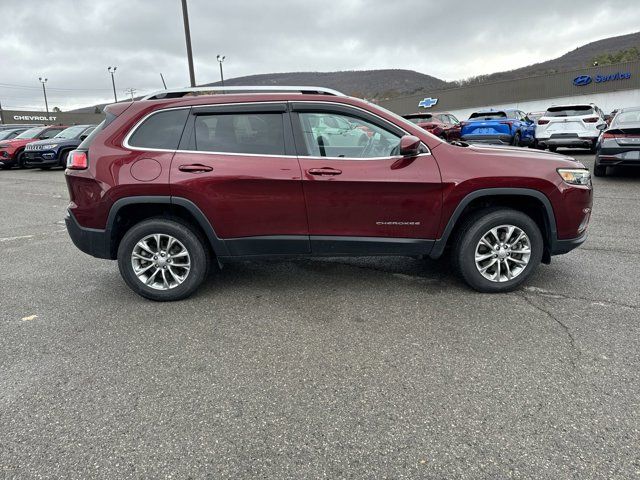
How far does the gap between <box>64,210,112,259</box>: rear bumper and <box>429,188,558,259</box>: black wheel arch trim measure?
295 centimetres

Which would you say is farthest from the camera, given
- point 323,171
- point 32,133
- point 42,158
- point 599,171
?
point 32,133

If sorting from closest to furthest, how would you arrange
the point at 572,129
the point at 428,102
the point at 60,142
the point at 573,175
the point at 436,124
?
1. the point at 573,175
2. the point at 572,129
3. the point at 60,142
4. the point at 436,124
5. the point at 428,102

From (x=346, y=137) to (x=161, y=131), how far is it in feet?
5.36

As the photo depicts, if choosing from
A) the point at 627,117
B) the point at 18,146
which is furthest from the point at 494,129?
the point at 18,146

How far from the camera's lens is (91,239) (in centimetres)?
411

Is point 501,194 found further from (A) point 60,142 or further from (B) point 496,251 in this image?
(A) point 60,142

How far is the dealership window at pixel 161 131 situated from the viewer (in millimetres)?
4004

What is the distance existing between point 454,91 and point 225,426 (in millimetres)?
49382

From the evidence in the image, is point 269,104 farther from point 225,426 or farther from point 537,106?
point 537,106

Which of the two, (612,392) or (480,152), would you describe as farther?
(480,152)

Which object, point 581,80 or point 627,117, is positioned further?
point 581,80

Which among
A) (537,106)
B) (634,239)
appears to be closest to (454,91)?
(537,106)

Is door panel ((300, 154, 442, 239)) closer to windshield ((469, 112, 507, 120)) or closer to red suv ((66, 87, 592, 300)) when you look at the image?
red suv ((66, 87, 592, 300))

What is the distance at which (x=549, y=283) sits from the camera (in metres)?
4.39
